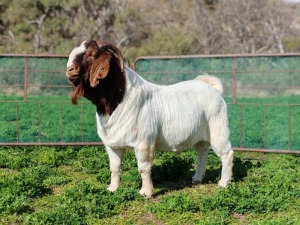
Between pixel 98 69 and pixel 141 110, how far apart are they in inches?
33.9

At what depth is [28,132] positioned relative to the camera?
38.2 feet

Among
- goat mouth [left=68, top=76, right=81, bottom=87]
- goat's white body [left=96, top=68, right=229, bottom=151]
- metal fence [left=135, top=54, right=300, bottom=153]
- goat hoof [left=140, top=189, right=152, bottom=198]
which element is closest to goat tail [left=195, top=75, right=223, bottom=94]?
goat's white body [left=96, top=68, right=229, bottom=151]

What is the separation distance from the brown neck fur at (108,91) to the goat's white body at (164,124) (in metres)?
0.08

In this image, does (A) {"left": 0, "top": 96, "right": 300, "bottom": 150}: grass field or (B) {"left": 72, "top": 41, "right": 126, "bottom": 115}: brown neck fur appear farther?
(A) {"left": 0, "top": 96, "right": 300, "bottom": 150}: grass field

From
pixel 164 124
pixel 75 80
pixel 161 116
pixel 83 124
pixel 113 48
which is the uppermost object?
pixel 113 48

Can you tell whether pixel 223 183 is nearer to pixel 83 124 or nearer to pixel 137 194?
pixel 137 194

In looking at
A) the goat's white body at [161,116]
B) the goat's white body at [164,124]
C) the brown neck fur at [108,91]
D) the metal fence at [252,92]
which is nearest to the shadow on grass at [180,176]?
the goat's white body at [164,124]

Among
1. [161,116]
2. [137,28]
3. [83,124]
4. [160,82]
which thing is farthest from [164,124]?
[137,28]

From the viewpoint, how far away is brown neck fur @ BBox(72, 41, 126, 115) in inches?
254

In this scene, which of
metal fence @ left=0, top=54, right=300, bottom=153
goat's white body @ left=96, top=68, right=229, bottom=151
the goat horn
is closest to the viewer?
the goat horn

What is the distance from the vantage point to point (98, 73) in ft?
20.5

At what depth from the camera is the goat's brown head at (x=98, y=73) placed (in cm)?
627

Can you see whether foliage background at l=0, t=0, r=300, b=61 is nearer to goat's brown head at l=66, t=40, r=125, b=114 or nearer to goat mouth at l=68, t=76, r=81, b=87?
goat's brown head at l=66, t=40, r=125, b=114

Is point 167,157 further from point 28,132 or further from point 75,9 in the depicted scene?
point 75,9
